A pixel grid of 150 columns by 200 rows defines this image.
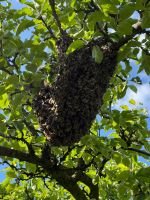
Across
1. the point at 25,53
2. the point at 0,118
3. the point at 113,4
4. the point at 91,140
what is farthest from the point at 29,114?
the point at 113,4

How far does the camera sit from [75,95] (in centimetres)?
447

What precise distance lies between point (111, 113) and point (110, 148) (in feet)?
1.76

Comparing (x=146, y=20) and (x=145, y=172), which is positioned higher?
(x=146, y=20)

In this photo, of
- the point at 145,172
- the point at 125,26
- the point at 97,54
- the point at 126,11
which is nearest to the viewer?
the point at 126,11

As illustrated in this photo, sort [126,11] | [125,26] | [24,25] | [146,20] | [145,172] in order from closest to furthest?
[126,11] < [125,26] < [146,20] < [145,172] < [24,25]

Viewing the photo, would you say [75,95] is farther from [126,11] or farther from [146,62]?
[146,62]

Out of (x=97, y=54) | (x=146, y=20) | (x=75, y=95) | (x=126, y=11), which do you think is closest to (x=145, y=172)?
(x=75, y=95)

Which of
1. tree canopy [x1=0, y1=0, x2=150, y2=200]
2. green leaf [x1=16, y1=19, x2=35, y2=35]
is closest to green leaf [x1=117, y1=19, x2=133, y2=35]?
tree canopy [x1=0, y1=0, x2=150, y2=200]

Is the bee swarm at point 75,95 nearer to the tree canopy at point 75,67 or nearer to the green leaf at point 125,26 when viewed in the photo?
the tree canopy at point 75,67

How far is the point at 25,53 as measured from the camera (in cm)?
497

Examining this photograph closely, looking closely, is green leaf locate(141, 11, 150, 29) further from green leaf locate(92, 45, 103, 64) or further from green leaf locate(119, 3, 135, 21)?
green leaf locate(92, 45, 103, 64)

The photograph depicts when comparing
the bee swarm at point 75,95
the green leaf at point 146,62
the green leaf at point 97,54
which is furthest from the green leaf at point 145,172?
the green leaf at point 97,54

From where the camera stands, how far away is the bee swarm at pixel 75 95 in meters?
4.47

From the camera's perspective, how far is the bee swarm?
4.47m
